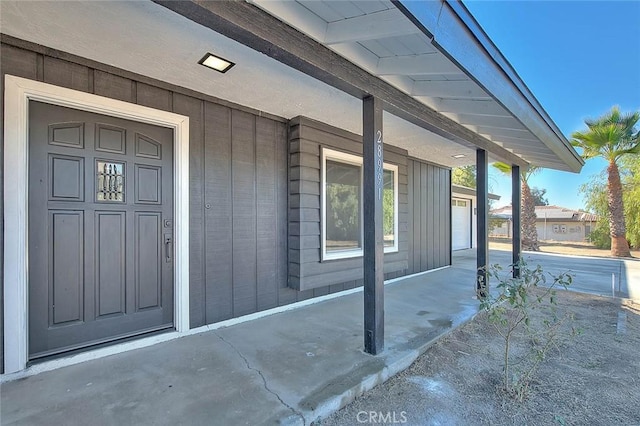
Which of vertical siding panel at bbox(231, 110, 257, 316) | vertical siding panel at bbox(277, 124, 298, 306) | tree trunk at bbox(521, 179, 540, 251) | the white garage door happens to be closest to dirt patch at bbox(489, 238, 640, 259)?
tree trunk at bbox(521, 179, 540, 251)

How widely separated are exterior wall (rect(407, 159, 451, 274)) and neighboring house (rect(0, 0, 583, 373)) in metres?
2.29

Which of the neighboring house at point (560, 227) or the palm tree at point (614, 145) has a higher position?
the palm tree at point (614, 145)

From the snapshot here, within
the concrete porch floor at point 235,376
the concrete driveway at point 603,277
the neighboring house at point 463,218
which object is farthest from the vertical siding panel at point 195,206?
the neighboring house at point 463,218

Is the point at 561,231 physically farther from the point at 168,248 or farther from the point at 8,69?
the point at 8,69

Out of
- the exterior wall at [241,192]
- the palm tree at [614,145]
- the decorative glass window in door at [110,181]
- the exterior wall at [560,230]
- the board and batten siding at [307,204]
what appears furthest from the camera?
the exterior wall at [560,230]

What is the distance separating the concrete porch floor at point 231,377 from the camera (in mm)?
1673

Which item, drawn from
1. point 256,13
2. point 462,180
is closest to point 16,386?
point 256,13

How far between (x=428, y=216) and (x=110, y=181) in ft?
19.0

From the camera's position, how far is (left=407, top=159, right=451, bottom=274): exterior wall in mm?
5992

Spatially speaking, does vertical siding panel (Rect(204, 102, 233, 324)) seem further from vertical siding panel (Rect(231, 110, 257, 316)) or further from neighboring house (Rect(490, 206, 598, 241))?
neighboring house (Rect(490, 206, 598, 241))

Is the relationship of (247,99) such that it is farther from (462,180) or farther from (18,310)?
(462,180)

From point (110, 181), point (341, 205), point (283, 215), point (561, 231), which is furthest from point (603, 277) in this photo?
point (561, 231)

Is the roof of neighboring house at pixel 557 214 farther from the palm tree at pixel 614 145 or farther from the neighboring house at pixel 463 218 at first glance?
the neighboring house at pixel 463 218

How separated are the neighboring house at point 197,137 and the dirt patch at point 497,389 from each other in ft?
2.08
